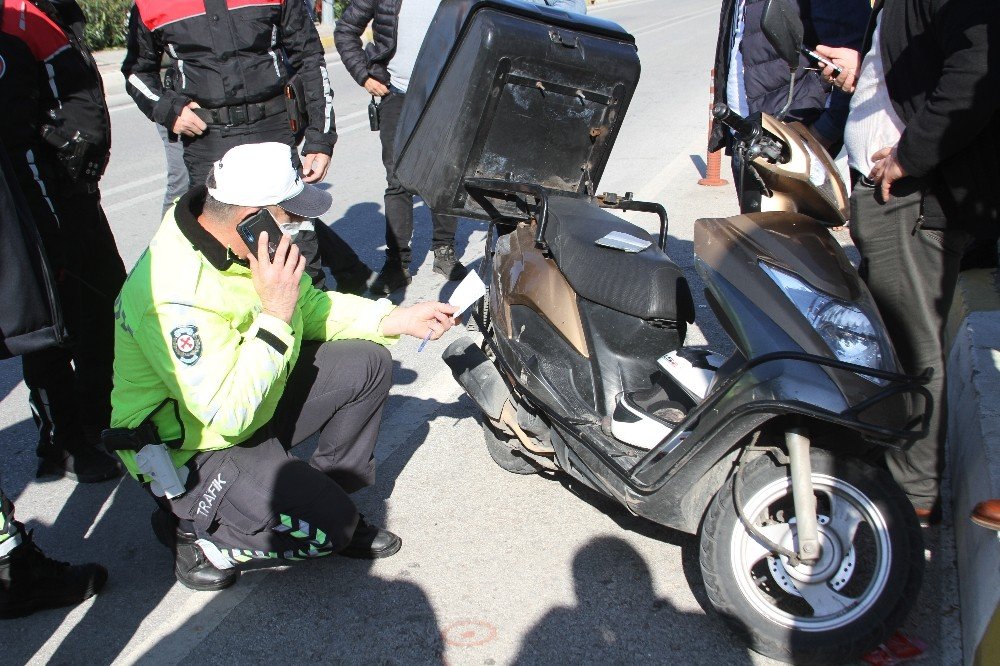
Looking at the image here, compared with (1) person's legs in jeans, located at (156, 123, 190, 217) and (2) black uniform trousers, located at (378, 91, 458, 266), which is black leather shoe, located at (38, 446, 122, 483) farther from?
(2) black uniform trousers, located at (378, 91, 458, 266)

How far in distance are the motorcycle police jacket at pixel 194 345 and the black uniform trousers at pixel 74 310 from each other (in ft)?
3.00

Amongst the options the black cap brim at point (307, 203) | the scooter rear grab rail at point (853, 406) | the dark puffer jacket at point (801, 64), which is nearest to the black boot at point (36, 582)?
the black cap brim at point (307, 203)

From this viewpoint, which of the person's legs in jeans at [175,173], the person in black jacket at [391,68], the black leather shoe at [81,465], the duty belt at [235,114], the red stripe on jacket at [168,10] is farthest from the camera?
the person in black jacket at [391,68]

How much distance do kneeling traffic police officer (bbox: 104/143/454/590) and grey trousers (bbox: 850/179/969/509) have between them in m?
1.78

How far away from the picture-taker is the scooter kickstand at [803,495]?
7.52 feet

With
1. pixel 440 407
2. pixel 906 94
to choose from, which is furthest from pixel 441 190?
pixel 906 94

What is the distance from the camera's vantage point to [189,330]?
261cm

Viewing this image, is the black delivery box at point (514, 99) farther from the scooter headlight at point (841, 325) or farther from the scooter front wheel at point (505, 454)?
the scooter headlight at point (841, 325)

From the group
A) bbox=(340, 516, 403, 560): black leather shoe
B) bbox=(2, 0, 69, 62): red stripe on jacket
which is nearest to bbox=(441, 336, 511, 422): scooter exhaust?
bbox=(340, 516, 403, 560): black leather shoe

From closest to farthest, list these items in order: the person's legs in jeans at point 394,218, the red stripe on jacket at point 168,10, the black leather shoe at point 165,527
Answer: the black leather shoe at point 165,527 → the red stripe on jacket at point 168,10 → the person's legs in jeans at point 394,218

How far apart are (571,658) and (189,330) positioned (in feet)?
4.71

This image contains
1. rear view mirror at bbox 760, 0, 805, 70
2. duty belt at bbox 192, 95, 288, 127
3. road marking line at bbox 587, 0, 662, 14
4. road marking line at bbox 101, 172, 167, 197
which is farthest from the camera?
road marking line at bbox 587, 0, 662, 14

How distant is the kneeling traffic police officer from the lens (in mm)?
2635

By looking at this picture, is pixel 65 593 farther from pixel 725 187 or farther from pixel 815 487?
pixel 725 187
